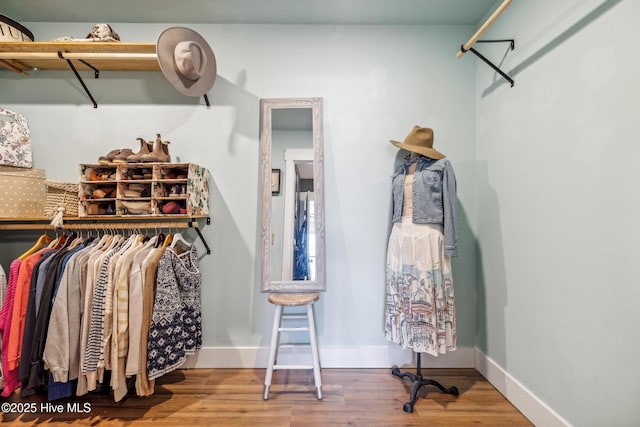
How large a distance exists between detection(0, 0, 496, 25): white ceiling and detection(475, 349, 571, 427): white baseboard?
2464 millimetres

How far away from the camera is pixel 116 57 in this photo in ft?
5.86

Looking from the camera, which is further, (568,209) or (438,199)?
(438,199)

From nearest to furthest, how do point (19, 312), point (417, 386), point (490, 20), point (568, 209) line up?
point (568, 209)
point (490, 20)
point (19, 312)
point (417, 386)

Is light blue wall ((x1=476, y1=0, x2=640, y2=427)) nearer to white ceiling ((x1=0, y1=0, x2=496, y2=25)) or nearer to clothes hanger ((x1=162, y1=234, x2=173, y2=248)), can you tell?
white ceiling ((x1=0, y1=0, x2=496, y2=25))

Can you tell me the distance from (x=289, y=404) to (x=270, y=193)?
1.36 metres

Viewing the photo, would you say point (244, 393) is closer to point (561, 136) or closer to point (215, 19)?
point (561, 136)

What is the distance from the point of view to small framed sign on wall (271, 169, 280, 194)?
6.61 ft

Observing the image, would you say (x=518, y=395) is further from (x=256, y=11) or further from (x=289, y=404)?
(x=256, y=11)

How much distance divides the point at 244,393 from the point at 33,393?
4.25 feet

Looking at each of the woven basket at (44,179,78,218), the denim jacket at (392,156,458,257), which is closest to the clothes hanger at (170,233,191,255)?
the woven basket at (44,179,78,218)

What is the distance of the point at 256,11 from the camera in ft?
6.47

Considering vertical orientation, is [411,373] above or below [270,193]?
below

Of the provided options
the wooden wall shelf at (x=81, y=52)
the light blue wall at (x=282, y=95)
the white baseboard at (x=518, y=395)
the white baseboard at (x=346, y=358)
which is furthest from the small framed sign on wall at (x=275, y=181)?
the white baseboard at (x=518, y=395)

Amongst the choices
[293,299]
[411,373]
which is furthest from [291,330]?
[411,373]
